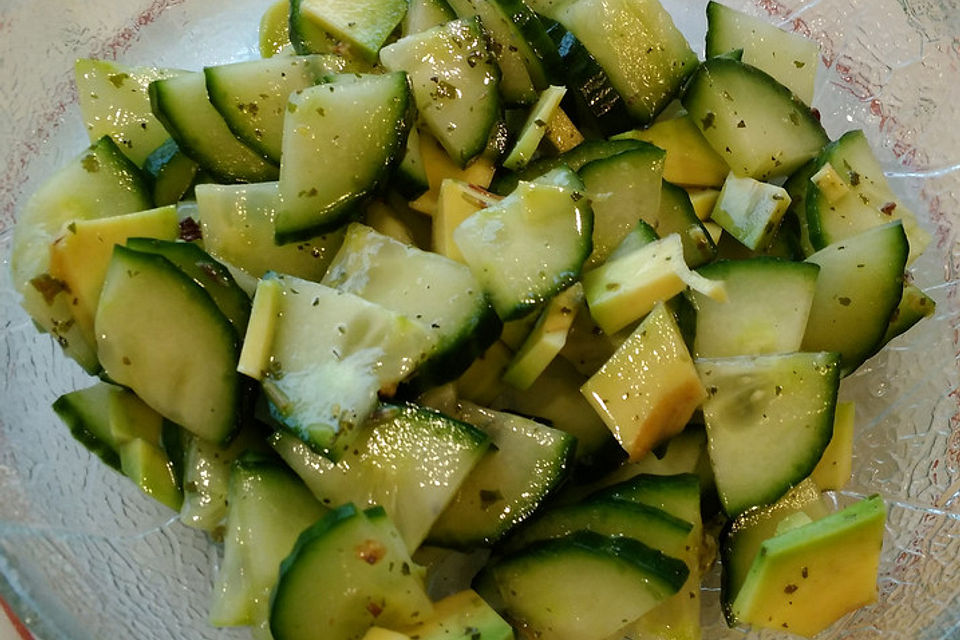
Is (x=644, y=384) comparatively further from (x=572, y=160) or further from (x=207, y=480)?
(x=207, y=480)

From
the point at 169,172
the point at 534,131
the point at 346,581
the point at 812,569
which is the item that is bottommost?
the point at 812,569

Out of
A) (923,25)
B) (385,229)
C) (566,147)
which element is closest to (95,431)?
(385,229)

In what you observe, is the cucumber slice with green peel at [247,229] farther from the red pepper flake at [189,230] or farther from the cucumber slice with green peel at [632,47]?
the cucumber slice with green peel at [632,47]

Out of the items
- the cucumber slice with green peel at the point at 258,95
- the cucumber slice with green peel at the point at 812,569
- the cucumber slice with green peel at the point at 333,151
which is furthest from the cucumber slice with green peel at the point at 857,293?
the cucumber slice with green peel at the point at 258,95

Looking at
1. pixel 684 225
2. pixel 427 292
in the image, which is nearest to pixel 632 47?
pixel 684 225

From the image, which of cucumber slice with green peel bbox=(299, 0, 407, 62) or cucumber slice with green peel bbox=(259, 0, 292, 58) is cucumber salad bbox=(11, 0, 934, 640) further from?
cucumber slice with green peel bbox=(259, 0, 292, 58)
